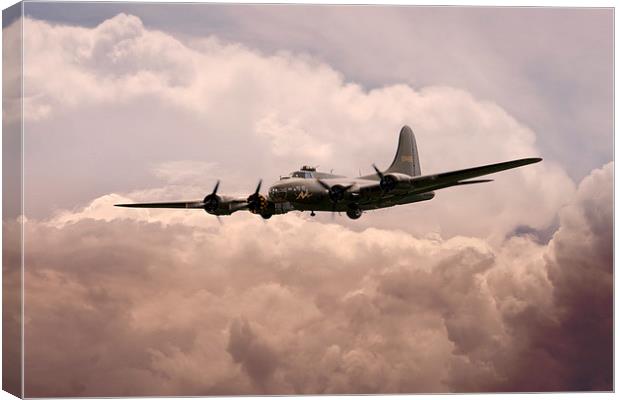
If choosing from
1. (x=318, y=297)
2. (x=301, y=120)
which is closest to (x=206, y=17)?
(x=301, y=120)

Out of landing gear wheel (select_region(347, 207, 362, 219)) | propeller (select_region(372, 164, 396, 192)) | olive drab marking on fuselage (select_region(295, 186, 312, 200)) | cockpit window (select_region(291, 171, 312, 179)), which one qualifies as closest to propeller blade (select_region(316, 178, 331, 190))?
cockpit window (select_region(291, 171, 312, 179))

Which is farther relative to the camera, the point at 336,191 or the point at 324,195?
the point at 324,195

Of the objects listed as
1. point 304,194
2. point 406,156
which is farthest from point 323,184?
point 406,156

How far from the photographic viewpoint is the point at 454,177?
121ft

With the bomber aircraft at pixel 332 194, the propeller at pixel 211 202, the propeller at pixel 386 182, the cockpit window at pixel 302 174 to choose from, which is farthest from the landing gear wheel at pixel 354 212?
the propeller at pixel 211 202

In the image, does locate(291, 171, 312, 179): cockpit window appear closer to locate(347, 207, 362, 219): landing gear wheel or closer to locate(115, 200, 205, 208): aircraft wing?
locate(347, 207, 362, 219): landing gear wheel

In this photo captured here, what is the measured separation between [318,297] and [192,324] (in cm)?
395

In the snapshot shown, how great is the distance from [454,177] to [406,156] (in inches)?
171

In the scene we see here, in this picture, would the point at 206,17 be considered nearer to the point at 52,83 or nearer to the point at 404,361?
the point at 52,83

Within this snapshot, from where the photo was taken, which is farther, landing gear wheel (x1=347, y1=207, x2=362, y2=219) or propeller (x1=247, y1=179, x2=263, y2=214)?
propeller (x1=247, y1=179, x2=263, y2=214)

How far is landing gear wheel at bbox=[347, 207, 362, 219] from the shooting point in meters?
39.3

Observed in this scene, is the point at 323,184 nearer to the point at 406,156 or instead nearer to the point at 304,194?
the point at 304,194

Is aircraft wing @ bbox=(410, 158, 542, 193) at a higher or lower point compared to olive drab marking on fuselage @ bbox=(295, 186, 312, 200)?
higher

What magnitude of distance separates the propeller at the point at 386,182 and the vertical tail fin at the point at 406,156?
3.15m
